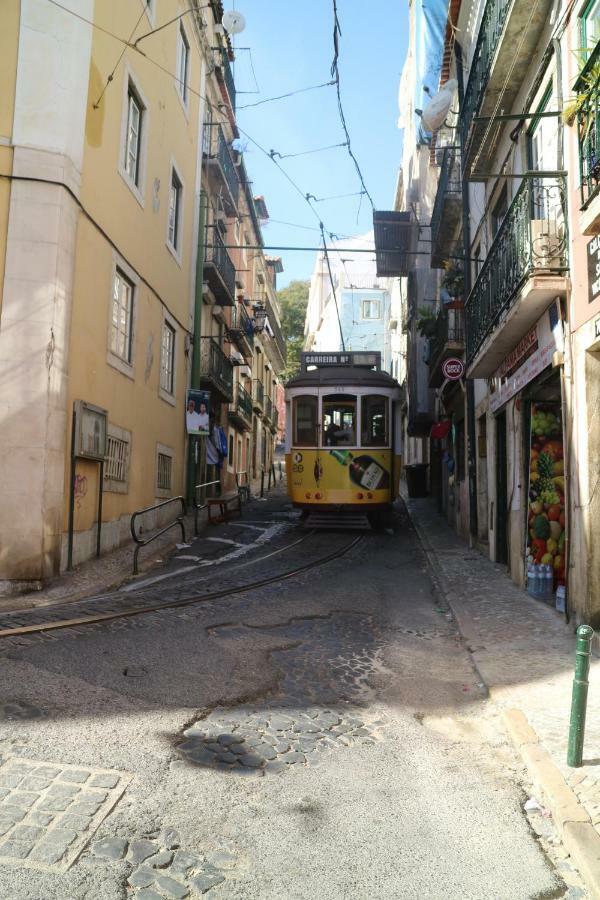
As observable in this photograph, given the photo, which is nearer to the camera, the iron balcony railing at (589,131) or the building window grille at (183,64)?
the iron balcony railing at (589,131)

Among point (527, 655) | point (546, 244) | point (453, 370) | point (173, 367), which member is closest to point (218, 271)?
point (173, 367)

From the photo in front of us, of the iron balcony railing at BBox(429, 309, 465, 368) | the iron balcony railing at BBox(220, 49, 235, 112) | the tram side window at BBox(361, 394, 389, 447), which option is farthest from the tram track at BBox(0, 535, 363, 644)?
the iron balcony railing at BBox(220, 49, 235, 112)

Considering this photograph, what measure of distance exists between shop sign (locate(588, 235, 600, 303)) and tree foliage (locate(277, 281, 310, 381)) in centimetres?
4232

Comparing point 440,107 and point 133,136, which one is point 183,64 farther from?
point 440,107

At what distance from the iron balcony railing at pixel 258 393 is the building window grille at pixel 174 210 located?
16560mm

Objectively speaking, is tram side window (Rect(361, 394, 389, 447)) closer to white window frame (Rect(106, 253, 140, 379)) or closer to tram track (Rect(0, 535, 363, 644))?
white window frame (Rect(106, 253, 140, 379))

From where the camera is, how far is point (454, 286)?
15.0 m

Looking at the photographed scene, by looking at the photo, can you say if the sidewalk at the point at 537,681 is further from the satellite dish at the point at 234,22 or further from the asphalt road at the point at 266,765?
the satellite dish at the point at 234,22

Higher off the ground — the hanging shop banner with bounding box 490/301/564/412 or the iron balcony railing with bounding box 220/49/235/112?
the iron balcony railing with bounding box 220/49/235/112

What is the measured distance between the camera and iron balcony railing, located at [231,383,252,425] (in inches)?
1001

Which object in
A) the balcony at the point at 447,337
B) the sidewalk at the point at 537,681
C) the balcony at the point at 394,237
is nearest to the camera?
the sidewalk at the point at 537,681

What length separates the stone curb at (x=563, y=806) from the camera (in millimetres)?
2771

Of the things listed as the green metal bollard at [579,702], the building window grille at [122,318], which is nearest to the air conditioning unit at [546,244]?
the green metal bollard at [579,702]

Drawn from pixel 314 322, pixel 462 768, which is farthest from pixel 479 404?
pixel 314 322
